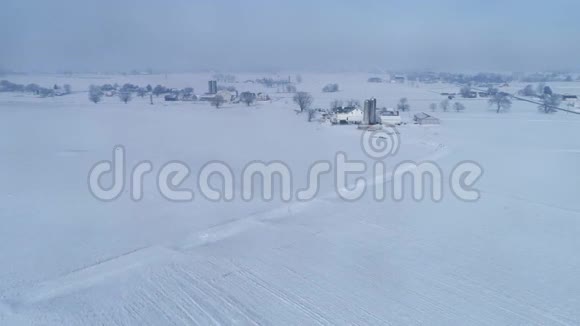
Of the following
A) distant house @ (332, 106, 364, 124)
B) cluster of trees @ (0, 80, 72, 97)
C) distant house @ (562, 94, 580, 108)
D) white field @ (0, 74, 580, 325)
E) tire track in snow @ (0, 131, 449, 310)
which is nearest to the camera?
white field @ (0, 74, 580, 325)

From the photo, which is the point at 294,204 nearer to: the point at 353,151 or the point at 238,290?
the point at 238,290

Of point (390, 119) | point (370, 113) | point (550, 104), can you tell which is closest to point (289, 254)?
point (370, 113)

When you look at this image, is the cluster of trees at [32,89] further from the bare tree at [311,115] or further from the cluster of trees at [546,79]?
the cluster of trees at [546,79]

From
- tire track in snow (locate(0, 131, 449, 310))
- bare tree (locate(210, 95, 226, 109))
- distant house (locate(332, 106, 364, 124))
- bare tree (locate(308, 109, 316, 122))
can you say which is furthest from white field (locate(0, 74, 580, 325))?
bare tree (locate(210, 95, 226, 109))

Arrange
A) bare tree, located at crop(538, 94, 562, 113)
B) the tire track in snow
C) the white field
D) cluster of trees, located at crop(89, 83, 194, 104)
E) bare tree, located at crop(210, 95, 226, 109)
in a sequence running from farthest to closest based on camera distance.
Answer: cluster of trees, located at crop(89, 83, 194, 104), bare tree, located at crop(210, 95, 226, 109), bare tree, located at crop(538, 94, 562, 113), the tire track in snow, the white field

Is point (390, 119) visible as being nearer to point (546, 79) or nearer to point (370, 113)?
point (370, 113)

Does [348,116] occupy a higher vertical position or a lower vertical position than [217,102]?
lower

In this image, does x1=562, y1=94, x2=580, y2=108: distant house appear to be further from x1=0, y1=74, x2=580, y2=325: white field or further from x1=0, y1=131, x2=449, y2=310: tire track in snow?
x1=0, y1=131, x2=449, y2=310: tire track in snow

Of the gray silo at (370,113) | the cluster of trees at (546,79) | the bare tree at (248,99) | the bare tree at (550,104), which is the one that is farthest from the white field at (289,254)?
Answer: the cluster of trees at (546,79)
